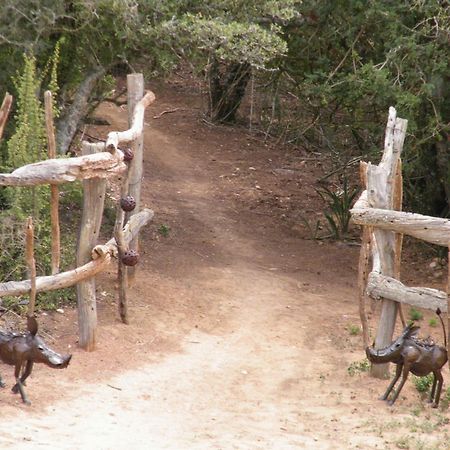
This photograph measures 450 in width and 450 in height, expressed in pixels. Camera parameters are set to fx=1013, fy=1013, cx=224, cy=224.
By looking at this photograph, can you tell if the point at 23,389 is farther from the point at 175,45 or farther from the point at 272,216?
the point at 272,216

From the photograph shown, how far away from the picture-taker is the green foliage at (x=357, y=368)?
30.7 ft

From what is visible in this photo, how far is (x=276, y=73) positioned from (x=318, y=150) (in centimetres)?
432

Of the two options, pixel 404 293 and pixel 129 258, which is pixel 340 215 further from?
pixel 404 293

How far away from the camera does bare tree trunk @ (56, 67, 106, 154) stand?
40.0ft

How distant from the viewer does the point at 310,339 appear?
10.6m

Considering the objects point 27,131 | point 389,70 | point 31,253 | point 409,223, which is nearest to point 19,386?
point 31,253

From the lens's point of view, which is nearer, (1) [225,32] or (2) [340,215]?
(1) [225,32]

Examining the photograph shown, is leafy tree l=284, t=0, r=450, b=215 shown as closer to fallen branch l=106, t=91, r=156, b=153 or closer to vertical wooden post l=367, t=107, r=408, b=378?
fallen branch l=106, t=91, r=156, b=153

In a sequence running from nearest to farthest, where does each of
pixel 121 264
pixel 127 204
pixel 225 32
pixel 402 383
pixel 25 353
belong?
pixel 25 353 → pixel 402 383 → pixel 127 204 → pixel 121 264 → pixel 225 32

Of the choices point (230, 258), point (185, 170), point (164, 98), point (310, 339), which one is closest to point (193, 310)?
point (310, 339)

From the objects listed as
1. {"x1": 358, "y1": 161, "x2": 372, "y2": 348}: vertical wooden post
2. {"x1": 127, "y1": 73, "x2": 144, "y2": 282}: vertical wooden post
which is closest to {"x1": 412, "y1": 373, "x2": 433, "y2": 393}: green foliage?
{"x1": 358, "y1": 161, "x2": 372, "y2": 348}: vertical wooden post

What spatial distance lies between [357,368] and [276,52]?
3.86 m

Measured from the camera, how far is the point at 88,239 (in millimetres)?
8930

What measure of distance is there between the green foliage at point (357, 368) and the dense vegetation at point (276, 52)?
3.47 m
